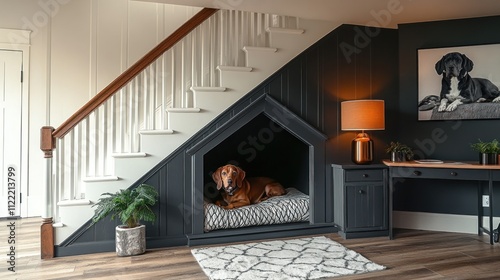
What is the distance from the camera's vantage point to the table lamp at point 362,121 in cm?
330

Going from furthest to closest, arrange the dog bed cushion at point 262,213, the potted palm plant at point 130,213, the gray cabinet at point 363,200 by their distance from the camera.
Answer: the gray cabinet at point 363,200 → the dog bed cushion at point 262,213 → the potted palm plant at point 130,213

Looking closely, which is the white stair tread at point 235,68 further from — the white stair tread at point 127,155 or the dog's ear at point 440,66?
the dog's ear at point 440,66

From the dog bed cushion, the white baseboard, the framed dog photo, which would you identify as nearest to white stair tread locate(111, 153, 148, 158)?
the dog bed cushion

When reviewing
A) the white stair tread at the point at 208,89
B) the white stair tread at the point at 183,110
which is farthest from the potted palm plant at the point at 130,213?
the white stair tread at the point at 208,89

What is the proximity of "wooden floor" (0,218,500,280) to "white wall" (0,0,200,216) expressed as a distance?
176 centimetres

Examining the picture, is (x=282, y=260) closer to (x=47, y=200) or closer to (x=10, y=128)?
(x=47, y=200)

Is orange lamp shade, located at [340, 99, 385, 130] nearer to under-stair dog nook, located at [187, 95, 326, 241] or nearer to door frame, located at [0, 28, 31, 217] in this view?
under-stair dog nook, located at [187, 95, 326, 241]

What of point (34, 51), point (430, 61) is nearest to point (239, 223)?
point (430, 61)

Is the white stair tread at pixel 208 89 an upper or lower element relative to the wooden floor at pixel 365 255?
upper

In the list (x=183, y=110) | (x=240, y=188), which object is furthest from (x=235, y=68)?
(x=240, y=188)

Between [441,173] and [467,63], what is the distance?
4.42ft

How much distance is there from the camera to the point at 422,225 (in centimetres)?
377

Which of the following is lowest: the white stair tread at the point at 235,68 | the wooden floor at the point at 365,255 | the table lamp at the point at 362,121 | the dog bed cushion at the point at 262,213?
the wooden floor at the point at 365,255

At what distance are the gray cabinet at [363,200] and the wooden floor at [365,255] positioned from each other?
0.38ft
